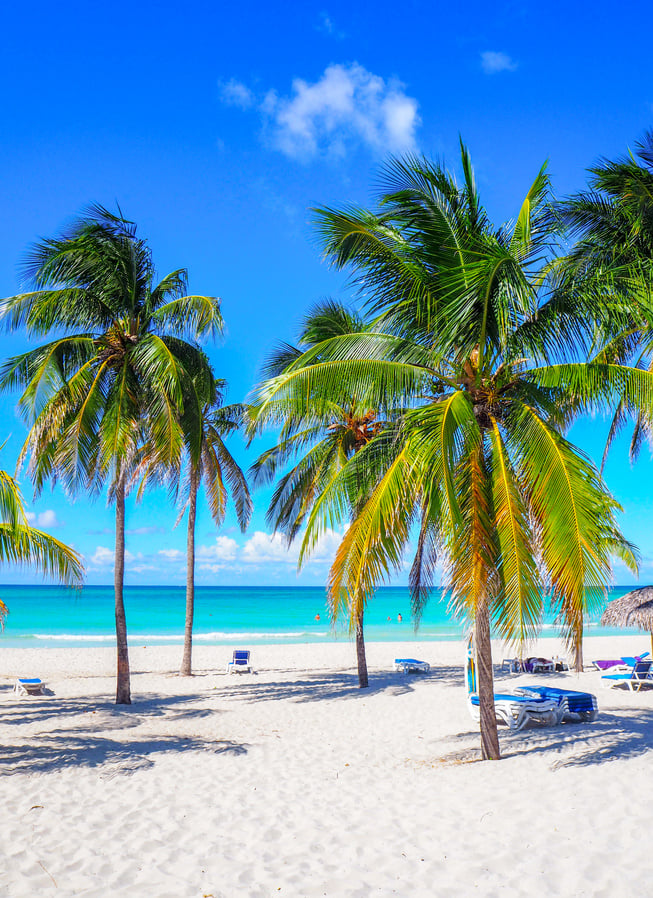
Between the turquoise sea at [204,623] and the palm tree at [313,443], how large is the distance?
25.1 ft

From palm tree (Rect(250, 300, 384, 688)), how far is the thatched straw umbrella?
18.2 ft

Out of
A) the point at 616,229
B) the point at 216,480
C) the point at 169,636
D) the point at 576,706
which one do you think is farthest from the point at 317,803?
the point at 169,636

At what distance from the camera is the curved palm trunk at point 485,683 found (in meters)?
6.89

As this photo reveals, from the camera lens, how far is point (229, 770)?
7.31 meters

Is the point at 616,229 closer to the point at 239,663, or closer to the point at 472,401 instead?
the point at 472,401

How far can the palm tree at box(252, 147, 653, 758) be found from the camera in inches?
226

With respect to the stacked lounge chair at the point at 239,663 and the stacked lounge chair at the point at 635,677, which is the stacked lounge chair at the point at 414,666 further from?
the stacked lounge chair at the point at 635,677

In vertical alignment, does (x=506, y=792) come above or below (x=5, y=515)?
below

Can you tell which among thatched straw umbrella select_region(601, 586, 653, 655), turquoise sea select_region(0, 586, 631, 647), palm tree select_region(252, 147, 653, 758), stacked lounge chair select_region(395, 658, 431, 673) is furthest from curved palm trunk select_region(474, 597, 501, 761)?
turquoise sea select_region(0, 586, 631, 647)

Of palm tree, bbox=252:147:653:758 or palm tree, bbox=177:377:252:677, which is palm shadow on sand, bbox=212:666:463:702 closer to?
palm tree, bbox=177:377:252:677

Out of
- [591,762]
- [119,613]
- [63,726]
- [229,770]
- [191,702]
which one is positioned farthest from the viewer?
[191,702]

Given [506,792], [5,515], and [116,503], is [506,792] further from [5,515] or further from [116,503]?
[116,503]

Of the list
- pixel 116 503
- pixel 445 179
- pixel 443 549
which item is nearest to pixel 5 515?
pixel 116 503

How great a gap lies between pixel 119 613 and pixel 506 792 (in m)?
8.03
